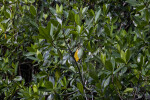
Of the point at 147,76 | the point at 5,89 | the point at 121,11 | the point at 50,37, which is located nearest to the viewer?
the point at 50,37

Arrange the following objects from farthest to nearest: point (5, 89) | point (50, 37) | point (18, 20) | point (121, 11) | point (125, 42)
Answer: point (121, 11), point (18, 20), point (5, 89), point (125, 42), point (50, 37)

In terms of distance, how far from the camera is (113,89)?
1545 mm

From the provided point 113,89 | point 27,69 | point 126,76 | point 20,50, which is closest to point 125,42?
point 126,76

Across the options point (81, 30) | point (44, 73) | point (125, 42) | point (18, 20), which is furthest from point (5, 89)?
point (125, 42)

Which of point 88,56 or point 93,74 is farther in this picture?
point 88,56

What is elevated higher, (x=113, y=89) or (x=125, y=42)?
(x=125, y=42)

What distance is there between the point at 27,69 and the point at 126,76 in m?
2.06

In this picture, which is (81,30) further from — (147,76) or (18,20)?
(18,20)

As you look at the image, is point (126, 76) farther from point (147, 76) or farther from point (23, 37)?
point (23, 37)

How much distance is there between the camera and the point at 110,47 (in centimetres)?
170

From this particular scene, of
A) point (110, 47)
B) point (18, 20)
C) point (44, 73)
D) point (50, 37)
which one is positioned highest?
point (18, 20)

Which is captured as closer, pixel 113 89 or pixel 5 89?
pixel 113 89

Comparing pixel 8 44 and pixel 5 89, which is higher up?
pixel 8 44

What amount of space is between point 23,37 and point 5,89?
791 mm
